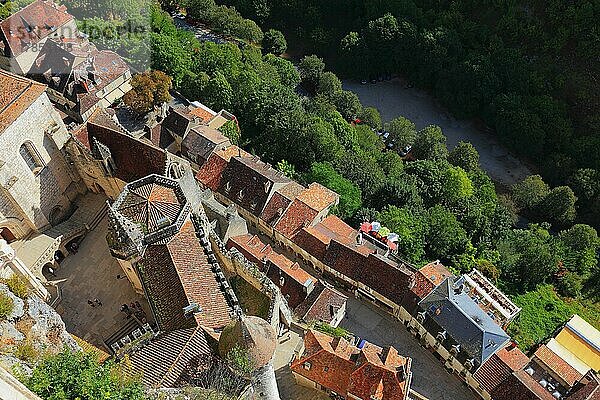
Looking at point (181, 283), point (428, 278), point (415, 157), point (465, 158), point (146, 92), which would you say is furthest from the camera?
point (415, 157)

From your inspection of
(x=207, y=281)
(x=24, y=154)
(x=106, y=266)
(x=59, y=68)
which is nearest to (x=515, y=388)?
(x=207, y=281)

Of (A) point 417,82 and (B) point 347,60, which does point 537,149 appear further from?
(B) point 347,60

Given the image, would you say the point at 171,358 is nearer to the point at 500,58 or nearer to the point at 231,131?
the point at 231,131

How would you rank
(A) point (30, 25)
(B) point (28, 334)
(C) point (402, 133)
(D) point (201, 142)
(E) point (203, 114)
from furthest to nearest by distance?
(C) point (402, 133), (E) point (203, 114), (A) point (30, 25), (D) point (201, 142), (B) point (28, 334)

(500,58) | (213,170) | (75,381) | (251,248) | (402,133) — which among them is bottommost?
(213,170)

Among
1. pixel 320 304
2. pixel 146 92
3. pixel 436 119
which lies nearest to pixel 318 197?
pixel 320 304

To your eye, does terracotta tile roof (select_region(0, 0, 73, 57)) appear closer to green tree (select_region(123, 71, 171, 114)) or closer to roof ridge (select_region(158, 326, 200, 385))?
green tree (select_region(123, 71, 171, 114))

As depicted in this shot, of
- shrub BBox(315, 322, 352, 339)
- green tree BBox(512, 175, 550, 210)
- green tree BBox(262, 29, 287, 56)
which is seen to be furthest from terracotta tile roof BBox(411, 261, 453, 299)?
green tree BBox(262, 29, 287, 56)
